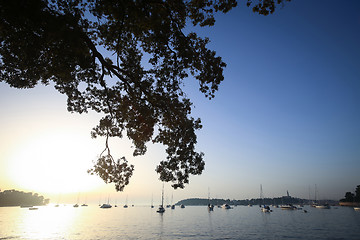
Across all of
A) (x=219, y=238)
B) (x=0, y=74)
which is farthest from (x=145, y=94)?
(x=219, y=238)

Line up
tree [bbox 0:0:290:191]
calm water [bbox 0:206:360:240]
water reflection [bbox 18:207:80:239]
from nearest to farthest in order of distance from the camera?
tree [bbox 0:0:290:191] < calm water [bbox 0:206:360:240] < water reflection [bbox 18:207:80:239]

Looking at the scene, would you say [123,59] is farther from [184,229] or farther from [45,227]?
[45,227]

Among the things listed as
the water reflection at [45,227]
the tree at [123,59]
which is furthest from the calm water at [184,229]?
the tree at [123,59]

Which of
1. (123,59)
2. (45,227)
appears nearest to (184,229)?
(45,227)

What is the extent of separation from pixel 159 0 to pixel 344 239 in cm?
4864

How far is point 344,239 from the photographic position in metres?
35.4

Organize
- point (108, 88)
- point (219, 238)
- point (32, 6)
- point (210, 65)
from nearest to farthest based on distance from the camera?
point (32, 6) → point (210, 65) → point (108, 88) → point (219, 238)

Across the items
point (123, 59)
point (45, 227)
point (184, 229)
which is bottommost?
point (45, 227)

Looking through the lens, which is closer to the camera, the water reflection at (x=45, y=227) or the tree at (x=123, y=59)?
the tree at (x=123, y=59)

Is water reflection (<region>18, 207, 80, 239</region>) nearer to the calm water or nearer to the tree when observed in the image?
the calm water

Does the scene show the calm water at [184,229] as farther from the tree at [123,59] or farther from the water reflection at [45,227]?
the tree at [123,59]

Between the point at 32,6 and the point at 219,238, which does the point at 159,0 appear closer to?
the point at 32,6

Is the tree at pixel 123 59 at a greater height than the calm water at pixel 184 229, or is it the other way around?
the tree at pixel 123 59

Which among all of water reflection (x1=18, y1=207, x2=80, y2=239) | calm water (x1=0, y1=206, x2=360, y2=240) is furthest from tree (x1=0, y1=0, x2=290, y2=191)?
water reflection (x1=18, y1=207, x2=80, y2=239)
